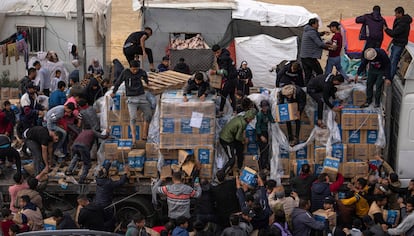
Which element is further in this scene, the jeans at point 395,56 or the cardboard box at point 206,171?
the jeans at point 395,56

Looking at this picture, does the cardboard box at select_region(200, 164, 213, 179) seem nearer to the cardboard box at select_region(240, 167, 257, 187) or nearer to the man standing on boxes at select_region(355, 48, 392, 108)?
the cardboard box at select_region(240, 167, 257, 187)

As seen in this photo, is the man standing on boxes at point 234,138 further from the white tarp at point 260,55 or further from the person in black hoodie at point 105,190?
the white tarp at point 260,55

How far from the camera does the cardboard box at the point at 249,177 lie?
1443cm

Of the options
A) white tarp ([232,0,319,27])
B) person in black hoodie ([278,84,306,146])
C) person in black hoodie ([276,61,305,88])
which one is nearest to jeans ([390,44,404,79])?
person in black hoodie ([276,61,305,88])

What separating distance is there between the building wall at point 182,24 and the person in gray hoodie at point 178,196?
9985 millimetres

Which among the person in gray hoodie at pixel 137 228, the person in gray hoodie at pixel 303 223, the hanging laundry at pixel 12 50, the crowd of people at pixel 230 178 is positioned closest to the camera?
the person in gray hoodie at pixel 137 228

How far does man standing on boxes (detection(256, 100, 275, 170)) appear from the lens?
1496 cm

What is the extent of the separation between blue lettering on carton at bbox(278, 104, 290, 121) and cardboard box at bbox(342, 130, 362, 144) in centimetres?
117

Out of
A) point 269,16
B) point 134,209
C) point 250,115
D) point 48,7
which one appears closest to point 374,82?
point 250,115

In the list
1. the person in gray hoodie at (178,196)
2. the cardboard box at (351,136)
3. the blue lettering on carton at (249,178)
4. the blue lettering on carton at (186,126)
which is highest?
the blue lettering on carton at (186,126)

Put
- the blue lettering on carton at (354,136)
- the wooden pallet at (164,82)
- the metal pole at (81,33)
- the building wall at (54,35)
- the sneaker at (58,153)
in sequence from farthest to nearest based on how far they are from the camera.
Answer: the building wall at (54,35) → the metal pole at (81,33) → the sneaker at (58,153) → the wooden pallet at (164,82) → the blue lettering on carton at (354,136)

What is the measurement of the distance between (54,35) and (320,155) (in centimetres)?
1181

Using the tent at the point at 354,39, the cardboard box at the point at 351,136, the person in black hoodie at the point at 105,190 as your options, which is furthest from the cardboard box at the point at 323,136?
the tent at the point at 354,39

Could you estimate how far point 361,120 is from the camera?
15180 mm
